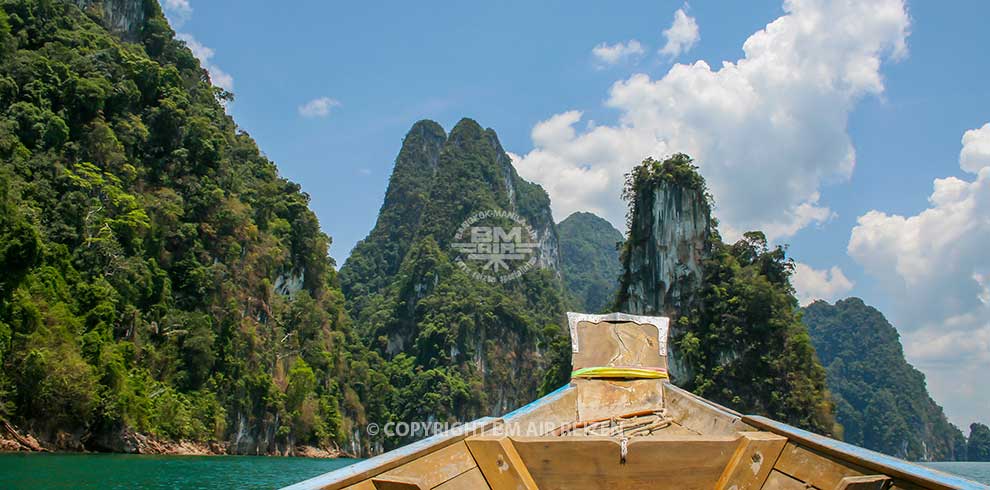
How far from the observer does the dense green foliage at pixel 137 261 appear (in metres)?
20.8

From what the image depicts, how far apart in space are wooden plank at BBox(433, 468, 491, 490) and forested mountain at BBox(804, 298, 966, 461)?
2874 inches

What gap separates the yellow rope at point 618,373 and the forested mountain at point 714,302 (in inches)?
1151

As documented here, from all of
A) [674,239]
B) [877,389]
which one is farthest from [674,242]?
[877,389]

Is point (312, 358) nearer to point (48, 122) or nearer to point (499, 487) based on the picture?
point (48, 122)

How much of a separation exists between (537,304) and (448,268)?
10821mm

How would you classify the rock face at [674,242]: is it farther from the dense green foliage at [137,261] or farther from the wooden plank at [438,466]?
the wooden plank at [438,466]

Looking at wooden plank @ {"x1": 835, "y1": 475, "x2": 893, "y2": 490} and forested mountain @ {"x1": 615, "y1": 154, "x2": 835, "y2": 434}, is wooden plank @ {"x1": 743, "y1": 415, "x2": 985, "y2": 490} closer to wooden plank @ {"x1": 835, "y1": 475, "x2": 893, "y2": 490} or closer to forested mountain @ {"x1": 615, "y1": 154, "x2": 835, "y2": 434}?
wooden plank @ {"x1": 835, "y1": 475, "x2": 893, "y2": 490}

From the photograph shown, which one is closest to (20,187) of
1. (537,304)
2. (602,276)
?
(537,304)

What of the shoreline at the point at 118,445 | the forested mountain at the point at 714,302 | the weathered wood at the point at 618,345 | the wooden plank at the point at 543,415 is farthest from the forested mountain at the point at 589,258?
the wooden plank at the point at 543,415

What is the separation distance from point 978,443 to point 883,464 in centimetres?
9338

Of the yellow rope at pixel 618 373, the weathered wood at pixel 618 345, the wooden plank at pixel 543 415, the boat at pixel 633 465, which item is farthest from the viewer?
the weathered wood at pixel 618 345

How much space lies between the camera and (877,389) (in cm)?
7538

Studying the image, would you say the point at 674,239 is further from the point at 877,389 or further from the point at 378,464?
the point at 877,389

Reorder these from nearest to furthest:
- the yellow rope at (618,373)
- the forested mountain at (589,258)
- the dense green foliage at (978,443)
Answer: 1. the yellow rope at (618,373)
2. the dense green foliage at (978,443)
3. the forested mountain at (589,258)
